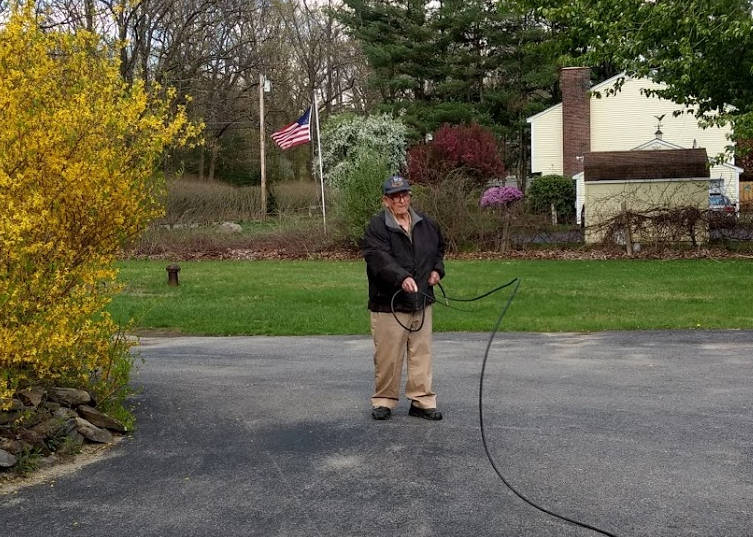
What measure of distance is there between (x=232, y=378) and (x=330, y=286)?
9783 millimetres

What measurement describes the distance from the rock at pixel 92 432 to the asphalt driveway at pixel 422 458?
0.13 metres

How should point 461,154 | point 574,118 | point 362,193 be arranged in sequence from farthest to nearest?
point 574,118, point 461,154, point 362,193

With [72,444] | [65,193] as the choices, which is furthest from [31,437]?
[65,193]

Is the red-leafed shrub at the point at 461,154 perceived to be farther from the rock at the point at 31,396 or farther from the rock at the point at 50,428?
the rock at the point at 50,428

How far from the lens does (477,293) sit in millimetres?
16719

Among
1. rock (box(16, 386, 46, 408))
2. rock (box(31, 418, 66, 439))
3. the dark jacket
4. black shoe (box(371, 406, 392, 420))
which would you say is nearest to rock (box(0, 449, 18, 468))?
rock (box(31, 418, 66, 439))

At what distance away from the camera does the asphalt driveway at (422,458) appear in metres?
4.60

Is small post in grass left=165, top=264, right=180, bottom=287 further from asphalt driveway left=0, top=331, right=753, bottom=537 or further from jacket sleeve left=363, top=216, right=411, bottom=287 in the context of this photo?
jacket sleeve left=363, top=216, right=411, bottom=287

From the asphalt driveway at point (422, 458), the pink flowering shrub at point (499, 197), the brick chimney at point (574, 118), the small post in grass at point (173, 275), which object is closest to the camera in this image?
the asphalt driveway at point (422, 458)

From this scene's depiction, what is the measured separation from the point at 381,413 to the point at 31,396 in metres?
2.62

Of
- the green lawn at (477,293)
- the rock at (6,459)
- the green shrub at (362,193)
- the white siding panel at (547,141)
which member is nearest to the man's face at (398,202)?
the rock at (6,459)

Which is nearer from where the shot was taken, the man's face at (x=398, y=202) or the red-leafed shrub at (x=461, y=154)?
the man's face at (x=398, y=202)

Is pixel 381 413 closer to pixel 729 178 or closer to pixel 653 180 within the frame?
pixel 653 180

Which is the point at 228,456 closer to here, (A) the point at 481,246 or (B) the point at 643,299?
(B) the point at 643,299
